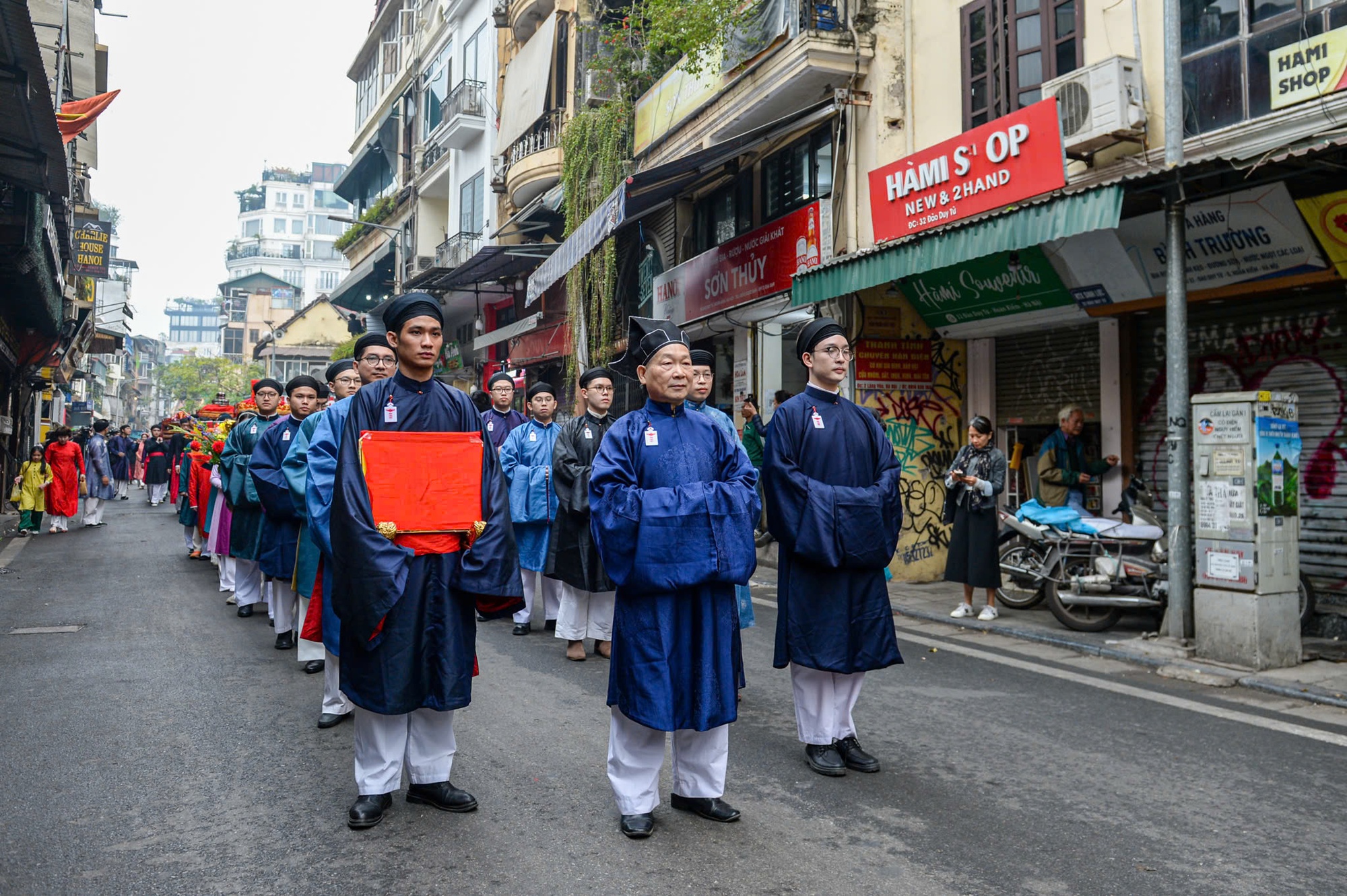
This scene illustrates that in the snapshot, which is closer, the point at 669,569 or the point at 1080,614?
the point at 669,569

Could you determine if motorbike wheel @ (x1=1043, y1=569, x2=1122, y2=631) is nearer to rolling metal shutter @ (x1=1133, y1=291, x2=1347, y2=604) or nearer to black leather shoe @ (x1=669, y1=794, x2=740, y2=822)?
rolling metal shutter @ (x1=1133, y1=291, x2=1347, y2=604)

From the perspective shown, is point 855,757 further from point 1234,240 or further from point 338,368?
point 1234,240

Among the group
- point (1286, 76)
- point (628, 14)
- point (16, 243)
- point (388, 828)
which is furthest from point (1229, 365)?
point (16, 243)

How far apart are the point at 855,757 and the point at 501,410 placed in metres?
5.21

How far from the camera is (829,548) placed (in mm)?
4328

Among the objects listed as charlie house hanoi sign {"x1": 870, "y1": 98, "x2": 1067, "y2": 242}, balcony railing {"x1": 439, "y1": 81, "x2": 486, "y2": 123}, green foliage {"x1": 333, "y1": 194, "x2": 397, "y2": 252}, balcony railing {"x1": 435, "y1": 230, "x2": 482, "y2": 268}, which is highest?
balcony railing {"x1": 439, "y1": 81, "x2": 486, "y2": 123}

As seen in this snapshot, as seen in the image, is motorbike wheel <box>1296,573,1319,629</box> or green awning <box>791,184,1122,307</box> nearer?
green awning <box>791,184,1122,307</box>

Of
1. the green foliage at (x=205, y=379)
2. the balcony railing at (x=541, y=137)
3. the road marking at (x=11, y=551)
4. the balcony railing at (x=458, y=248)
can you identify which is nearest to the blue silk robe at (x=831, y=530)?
the road marking at (x=11, y=551)

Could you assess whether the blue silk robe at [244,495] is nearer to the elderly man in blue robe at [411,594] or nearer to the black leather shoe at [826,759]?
the elderly man in blue robe at [411,594]

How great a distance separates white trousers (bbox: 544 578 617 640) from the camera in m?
6.92

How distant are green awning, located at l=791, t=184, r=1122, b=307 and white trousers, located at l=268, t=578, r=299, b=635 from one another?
5843mm

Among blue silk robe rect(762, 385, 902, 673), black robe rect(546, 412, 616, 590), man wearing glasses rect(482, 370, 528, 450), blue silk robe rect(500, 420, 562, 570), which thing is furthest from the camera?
man wearing glasses rect(482, 370, 528, 450)

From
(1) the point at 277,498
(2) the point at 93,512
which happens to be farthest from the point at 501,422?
(2) the point at 93,512

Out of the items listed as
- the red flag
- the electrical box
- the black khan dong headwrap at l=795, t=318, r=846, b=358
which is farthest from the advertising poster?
the red flag
